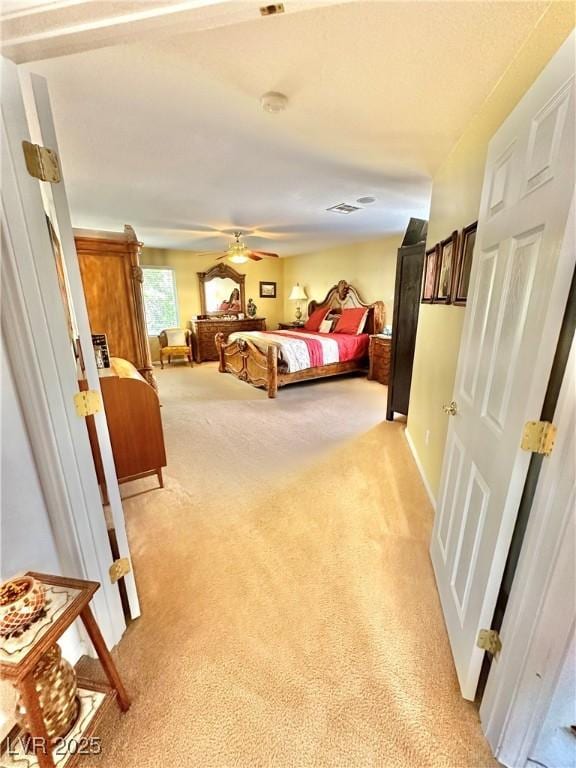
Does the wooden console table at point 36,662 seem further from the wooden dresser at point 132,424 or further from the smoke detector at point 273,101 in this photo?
the smoke detector at point 273,101

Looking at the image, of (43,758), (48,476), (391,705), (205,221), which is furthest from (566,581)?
(205,221)

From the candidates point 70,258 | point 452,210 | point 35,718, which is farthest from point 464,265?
point 35,718

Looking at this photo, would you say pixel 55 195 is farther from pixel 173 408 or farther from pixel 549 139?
pixel 173 408

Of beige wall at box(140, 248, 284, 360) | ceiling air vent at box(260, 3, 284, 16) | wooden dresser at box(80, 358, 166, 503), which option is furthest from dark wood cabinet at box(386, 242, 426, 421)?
beige wall at box(140, 248, 284, 360)

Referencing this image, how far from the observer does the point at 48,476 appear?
3.57 ft

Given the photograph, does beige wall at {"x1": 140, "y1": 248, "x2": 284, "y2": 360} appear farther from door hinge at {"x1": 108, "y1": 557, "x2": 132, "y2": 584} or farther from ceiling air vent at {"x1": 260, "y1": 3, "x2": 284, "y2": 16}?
ceiling air vent at {"x1": 260, "y1": 3, "x2": 284, "y2": 16}

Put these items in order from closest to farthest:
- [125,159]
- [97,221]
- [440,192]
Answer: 1. [125,159]
2. [440,192]
3. [97,221]

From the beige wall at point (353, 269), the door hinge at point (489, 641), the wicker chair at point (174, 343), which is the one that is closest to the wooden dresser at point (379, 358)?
the beige wall at point (353, 269)

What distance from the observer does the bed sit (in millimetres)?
4691

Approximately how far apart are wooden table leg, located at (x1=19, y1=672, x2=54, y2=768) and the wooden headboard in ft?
18.2

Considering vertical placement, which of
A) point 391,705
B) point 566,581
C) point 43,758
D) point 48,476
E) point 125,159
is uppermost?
point 125,159

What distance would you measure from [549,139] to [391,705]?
6.12 feet

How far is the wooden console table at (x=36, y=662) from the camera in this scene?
78cm

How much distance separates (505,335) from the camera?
3.40ft
